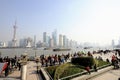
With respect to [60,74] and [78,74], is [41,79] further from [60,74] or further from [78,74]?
[78,74]

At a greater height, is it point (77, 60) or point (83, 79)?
point (77, 60)

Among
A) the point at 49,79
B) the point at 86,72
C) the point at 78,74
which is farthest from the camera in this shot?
the point at 86,72

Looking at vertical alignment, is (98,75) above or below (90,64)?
below

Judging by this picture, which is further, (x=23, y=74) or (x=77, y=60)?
(x=77, y=60)

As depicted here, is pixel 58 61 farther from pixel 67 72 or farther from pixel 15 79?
pixel 15 79

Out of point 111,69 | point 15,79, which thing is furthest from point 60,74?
point 111,69

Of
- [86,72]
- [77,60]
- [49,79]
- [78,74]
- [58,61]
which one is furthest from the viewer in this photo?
[58,61]

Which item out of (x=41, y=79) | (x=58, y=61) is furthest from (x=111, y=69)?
(x=41, y=79)

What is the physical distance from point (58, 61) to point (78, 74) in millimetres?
10689

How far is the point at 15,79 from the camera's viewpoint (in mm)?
14102

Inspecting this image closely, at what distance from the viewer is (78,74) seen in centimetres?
1526

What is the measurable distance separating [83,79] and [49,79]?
3.66 m

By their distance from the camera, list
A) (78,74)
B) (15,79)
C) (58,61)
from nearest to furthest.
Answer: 1. (15,79)
2. (78,74)
3. (58,61)

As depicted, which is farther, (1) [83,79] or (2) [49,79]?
(1) [83,79]
